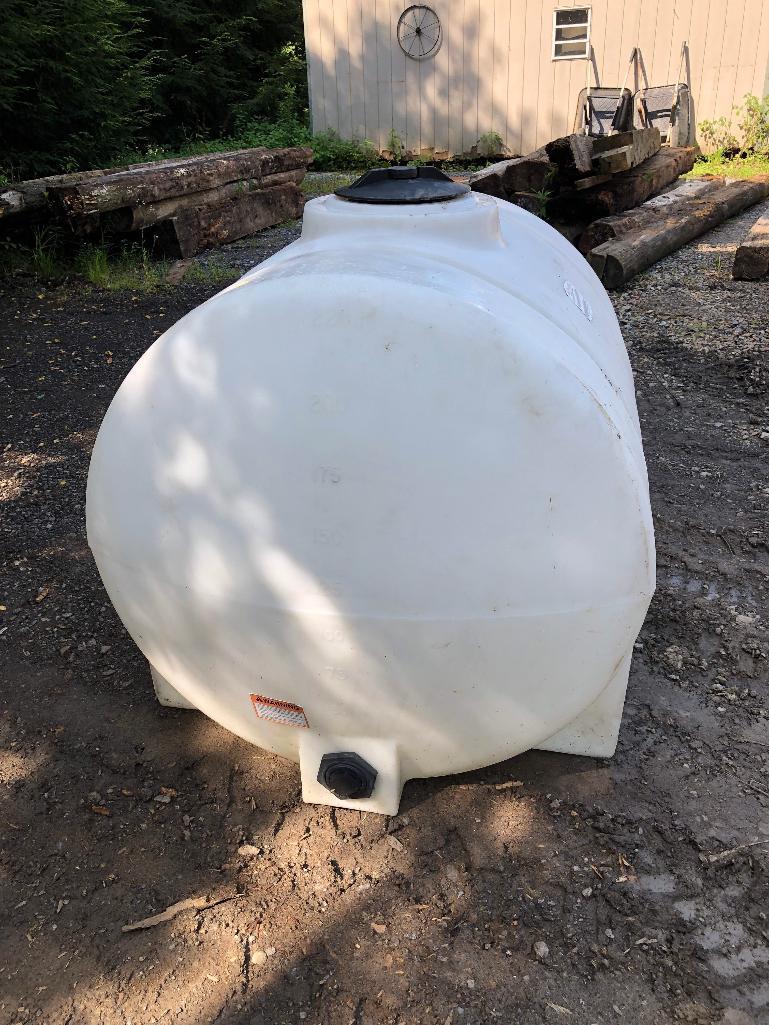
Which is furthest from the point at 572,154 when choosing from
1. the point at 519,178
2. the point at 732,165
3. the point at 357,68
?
the point at 357,68

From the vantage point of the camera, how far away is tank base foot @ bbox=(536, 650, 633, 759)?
201 centimetres

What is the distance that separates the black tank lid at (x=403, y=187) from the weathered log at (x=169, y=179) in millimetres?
4648

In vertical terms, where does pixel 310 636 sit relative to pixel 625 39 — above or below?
below

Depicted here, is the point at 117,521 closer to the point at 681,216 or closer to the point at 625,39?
the point at 681,216

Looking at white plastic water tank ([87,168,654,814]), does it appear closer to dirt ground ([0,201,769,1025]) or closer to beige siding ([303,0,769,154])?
dirt ground ([0,201,769,1025])

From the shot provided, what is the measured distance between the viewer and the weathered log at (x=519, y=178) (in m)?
6.95

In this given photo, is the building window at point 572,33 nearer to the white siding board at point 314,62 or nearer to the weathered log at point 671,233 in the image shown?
the weathered log at point 671,233

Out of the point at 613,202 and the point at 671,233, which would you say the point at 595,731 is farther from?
the point at 613,202

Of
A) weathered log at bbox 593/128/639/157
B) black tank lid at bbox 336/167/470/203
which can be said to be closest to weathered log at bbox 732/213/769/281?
weathered log at bbox 593/128/639/157

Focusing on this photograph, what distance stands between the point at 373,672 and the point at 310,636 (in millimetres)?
152

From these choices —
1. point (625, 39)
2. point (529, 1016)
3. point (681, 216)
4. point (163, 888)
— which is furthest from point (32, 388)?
point (625, 39)

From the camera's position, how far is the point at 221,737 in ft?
7.62

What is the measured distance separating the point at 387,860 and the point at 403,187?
165 cm

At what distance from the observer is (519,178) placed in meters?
7.00
